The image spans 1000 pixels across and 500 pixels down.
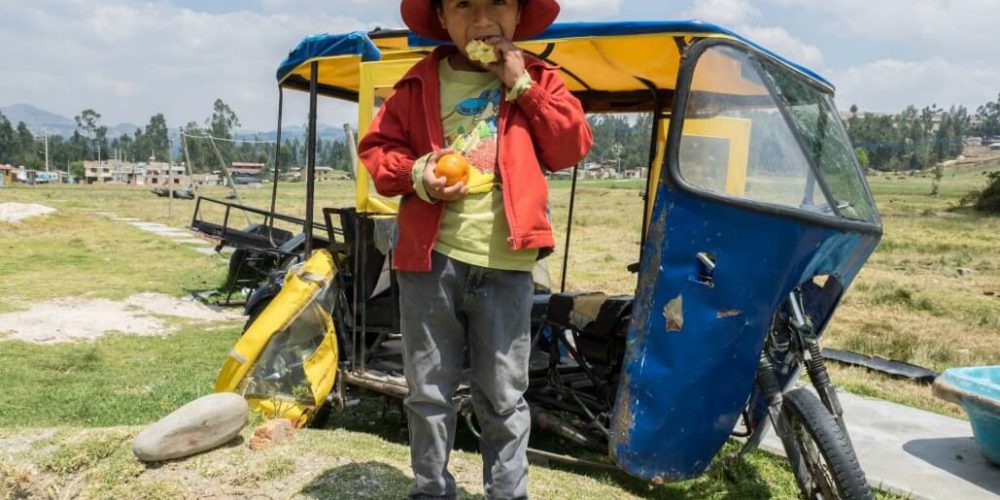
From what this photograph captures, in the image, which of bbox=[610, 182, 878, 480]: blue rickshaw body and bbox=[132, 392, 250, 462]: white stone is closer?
bbox=[610, 182, 878, 480]: blue rickshaw body

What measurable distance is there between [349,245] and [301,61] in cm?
112

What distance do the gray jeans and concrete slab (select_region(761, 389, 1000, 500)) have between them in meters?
2.39

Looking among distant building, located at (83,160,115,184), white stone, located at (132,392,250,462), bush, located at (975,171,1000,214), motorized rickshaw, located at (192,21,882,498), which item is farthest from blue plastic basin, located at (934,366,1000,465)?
distant building, located at (83,160,115,184)

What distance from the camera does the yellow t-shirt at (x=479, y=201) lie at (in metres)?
2.42

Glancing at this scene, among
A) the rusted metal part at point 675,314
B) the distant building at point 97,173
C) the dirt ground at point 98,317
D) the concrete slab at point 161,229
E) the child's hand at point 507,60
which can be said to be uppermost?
the child's hand at point 507,60

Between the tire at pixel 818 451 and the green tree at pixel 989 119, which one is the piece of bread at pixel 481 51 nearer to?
the tire at pixel 818 451

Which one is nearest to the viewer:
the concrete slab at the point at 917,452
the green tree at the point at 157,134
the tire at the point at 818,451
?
the tire at the point at 818,451

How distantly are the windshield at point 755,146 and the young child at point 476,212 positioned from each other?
899 millimetres

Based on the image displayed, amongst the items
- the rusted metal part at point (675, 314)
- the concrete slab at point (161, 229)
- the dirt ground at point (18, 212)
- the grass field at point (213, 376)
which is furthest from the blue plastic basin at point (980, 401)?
the dirt ground at point (18, 212)

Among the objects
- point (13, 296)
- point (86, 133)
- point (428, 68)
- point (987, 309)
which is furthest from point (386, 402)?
point (86, 133)

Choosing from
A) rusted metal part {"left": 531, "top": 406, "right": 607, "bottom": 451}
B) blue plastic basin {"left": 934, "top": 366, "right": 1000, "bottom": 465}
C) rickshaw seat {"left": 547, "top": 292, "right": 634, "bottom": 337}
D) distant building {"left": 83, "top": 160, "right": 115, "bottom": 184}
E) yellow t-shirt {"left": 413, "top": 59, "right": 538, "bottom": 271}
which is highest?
yellow t-shirt {"left": 413, "top": 59, "right": 538, "bottom": 271}

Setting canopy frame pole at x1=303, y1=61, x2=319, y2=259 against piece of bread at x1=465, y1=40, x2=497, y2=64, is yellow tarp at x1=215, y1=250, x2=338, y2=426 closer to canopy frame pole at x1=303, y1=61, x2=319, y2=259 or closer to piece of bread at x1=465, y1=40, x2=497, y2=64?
canopy frame pole at x1=303, y1=61, x2=319, y2=259

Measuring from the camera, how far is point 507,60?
2.32m

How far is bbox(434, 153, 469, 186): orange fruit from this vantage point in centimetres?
225
